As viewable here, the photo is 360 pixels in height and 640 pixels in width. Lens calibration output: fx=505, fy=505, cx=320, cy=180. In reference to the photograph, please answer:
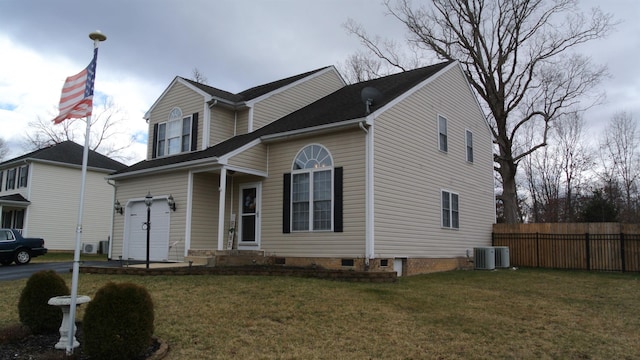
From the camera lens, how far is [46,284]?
7.03 metres

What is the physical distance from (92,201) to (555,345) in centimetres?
2994

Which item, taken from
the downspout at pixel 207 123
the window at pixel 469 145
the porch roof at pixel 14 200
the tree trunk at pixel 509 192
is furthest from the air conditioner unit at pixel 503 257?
the porch roof at pixel 14 200

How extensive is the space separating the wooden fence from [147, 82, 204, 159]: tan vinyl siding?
12092mm

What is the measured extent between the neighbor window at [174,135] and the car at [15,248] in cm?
629

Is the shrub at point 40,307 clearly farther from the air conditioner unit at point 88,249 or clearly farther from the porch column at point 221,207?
the air conditioner unit at point 88,249

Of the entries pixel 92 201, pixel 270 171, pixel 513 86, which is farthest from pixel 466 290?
pixel 92 201

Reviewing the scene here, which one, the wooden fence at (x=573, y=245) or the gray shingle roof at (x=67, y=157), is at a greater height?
the gray shingle roof at (x=67, y=157)

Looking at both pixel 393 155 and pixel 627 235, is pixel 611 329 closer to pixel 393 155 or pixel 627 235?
pixel 393 155

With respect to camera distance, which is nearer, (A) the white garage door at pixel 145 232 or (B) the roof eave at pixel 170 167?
(B) the roof eave at pixel 170 167

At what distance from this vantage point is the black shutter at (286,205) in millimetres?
14245

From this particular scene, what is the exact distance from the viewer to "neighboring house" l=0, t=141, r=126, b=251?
29.1 metres

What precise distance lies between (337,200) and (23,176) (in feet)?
81.6

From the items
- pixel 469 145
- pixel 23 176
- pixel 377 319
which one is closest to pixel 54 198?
pixel 23 176

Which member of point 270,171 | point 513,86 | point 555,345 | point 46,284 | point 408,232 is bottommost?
point 555,345
